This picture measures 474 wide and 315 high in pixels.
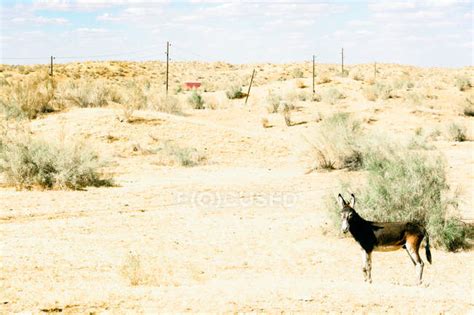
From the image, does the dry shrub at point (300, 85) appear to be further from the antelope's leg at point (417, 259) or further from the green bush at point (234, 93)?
the antelope's leg at point (417, 259)

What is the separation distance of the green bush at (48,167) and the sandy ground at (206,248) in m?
0.85

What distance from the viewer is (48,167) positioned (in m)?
21.4

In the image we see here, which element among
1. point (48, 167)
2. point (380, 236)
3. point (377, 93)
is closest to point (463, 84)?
point (377, 93)

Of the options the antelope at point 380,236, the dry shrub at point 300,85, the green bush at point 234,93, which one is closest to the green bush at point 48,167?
the antelope at point 380,236

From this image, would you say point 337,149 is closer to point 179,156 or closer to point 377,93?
point 179,156

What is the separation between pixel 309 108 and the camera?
43.6 m

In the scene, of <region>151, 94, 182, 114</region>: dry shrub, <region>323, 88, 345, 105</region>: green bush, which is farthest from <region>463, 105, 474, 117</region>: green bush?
<region>151, 94, 182, 114</region>: dry shrub

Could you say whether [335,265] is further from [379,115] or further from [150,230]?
[379,115]

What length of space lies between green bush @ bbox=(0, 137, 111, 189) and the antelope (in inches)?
481

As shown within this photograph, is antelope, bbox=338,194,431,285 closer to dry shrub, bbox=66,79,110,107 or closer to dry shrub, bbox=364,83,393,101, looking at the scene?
dry shrub, bbox=66,79,110,107

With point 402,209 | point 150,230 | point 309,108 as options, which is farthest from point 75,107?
point 402,209

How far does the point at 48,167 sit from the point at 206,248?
9.13 meters

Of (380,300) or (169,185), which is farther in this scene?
(169,185)

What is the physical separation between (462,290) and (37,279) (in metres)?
6.78
